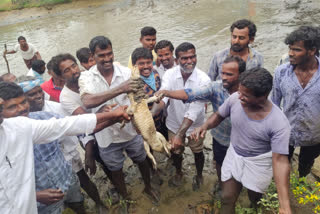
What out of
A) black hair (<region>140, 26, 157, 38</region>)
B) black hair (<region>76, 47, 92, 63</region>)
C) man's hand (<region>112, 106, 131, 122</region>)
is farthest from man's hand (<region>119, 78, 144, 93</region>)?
black hair (<region>140, 26, 157, 38</region>)

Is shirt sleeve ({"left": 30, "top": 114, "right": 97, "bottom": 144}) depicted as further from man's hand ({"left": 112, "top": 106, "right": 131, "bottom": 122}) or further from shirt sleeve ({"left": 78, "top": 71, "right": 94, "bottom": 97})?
shirt sleeve ({"left": 78, "top": 71, "right": 94, "bottom": 97})

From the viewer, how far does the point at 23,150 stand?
179 centimetres

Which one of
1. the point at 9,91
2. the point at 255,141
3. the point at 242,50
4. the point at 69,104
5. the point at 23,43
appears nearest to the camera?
the point at 9,91

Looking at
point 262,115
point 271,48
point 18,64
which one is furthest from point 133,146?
point 18,64

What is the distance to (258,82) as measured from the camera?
192 cm

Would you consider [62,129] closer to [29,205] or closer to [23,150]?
[23,150]

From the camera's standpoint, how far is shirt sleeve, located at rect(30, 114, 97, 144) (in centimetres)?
190

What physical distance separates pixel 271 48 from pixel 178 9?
9.09 metres

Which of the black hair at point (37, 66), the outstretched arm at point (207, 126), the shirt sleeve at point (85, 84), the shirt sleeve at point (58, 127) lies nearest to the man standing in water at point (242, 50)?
the outstretched arm at point (207, 126)

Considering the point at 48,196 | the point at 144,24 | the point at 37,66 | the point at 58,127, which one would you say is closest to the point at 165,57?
the point at 58,127

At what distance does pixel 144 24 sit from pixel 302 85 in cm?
1190

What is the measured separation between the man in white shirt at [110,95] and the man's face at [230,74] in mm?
886

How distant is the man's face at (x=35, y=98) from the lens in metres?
2.60

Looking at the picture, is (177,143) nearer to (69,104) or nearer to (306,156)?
(69,104)
